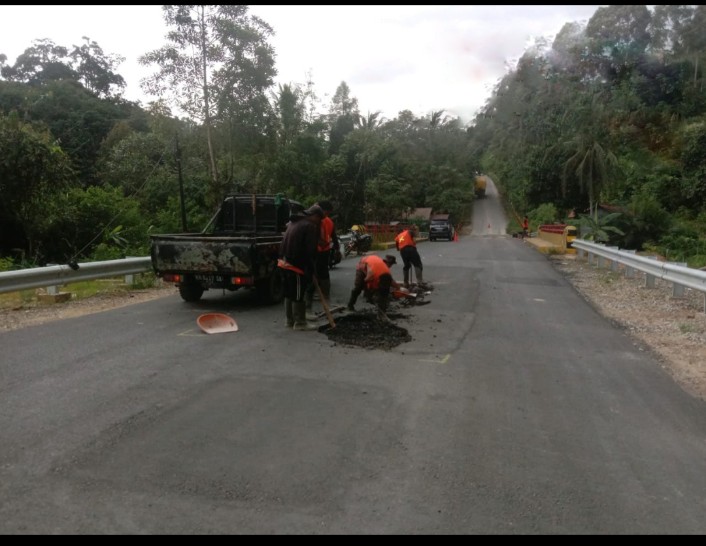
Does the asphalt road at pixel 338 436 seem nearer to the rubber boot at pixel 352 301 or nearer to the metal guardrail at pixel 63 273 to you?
the rubber boot at pixel 352 301

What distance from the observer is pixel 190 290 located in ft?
33.4

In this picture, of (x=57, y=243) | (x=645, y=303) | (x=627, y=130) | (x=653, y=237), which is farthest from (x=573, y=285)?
(x=627, y=130)

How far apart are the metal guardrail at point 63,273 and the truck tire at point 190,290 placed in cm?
200

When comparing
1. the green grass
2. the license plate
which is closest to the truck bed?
the license plate

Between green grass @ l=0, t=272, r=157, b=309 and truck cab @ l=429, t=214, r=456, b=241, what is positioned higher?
green grass @ l=0, t=272, r=157, b=309

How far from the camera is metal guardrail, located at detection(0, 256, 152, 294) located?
30.1ft

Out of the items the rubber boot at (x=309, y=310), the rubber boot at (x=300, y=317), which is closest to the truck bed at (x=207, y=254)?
the rubber boot at (x=309, y=310)

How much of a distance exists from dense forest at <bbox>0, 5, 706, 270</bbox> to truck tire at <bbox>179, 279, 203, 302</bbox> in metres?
4.98

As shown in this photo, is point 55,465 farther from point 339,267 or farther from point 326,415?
point 339,267

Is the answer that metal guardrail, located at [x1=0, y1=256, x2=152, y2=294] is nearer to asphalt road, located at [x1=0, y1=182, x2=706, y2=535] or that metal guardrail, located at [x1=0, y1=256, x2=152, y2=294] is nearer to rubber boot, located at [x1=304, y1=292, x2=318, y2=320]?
asphalt road, located at [x1=0, y1=182, x2=706, y2=535]

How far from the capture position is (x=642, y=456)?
4039 mm

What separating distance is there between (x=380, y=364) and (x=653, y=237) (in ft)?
90.1

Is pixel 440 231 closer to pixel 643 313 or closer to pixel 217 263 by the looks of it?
pixel 643 313

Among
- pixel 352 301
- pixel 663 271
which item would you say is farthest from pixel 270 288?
pixel 663 271
